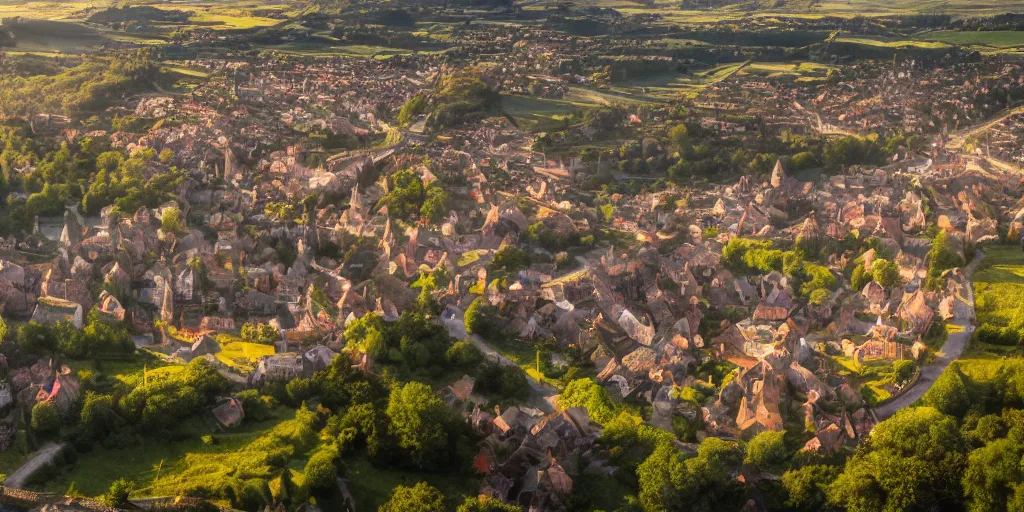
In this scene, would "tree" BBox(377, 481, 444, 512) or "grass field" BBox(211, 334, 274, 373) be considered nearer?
"tree" BBox(377, 481, 444, 512)

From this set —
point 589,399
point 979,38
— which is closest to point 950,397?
point 589,399

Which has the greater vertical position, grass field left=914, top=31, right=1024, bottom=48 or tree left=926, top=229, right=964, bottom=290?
tree left=926, top=229, right=964, bottom=290

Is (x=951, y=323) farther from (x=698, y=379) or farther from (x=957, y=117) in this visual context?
(x=957, y=117)

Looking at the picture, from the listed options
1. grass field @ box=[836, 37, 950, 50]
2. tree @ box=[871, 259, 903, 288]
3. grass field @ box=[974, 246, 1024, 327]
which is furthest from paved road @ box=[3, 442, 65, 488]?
grass field @ box=[836, 37, 950, 50]

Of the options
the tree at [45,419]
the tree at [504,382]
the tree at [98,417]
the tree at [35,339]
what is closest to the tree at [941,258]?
the tree at [504,382]

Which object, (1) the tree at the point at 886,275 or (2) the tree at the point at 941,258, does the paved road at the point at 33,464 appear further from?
(2) the tree at the point at 941,258

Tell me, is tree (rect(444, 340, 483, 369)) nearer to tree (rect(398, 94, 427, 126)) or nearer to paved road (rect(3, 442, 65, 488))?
paved road (rect(3, 442, 65, 488))
